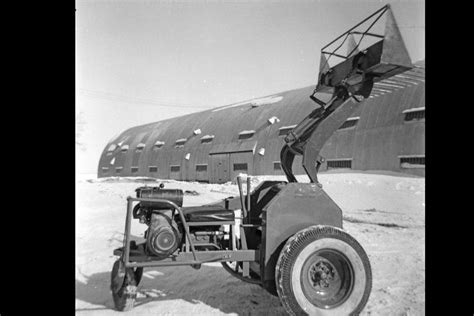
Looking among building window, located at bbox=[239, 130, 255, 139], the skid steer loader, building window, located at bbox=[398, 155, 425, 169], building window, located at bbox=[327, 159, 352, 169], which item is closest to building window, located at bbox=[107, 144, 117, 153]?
building window, located at bbox=[239, 130, 255, 139]

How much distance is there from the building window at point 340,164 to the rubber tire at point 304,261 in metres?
13.4

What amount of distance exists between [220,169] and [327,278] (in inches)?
770

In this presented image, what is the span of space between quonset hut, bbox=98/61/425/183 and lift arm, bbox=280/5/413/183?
121 cm

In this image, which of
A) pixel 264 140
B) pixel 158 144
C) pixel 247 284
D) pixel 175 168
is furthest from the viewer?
pixel 158 144

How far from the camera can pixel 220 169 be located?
2344cm

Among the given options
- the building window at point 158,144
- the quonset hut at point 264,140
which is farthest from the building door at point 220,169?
the building window at point 158,144

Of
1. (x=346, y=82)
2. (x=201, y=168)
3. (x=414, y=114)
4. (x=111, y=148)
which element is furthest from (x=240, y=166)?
(x=111, y=148)

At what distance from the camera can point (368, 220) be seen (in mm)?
10484

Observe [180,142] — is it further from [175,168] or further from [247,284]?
[247,284]

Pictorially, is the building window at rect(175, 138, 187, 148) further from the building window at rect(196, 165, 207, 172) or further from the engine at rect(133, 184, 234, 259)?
the engine at rect(133, 184, 234, 259)

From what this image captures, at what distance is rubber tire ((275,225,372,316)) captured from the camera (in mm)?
3740

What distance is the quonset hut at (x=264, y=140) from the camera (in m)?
14.9
